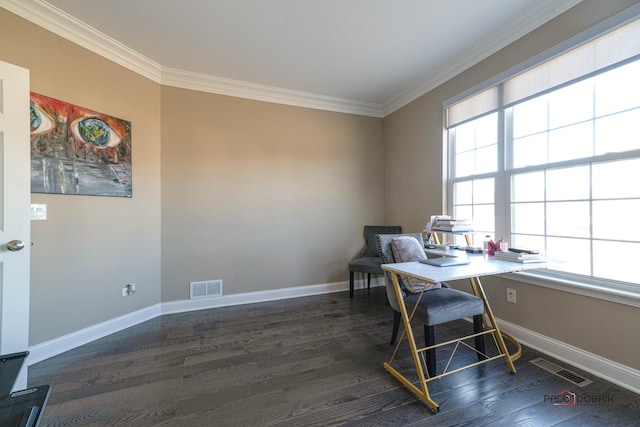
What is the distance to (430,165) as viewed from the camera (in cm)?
312

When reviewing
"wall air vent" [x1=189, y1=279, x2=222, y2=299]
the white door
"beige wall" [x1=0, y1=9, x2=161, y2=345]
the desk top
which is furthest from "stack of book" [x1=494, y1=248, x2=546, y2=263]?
"beige wall" [x1=0, y1=9, x2=161, y2=345]

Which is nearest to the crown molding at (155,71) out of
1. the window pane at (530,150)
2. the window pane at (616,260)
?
the window pane at (530,150)

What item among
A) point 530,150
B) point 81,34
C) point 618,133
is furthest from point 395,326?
point 81,34

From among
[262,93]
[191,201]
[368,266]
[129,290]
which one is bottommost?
[129,290]

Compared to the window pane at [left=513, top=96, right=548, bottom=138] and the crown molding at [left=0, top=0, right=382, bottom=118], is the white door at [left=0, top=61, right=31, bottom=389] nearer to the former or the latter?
the crown molding at [left=0, top=0, right=382, bottom=118]

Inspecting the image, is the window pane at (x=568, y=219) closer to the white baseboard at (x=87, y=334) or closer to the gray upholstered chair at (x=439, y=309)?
the gray upholstered chair at (x=439, y=309)

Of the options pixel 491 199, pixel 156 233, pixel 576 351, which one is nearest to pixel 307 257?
pixel 156 233

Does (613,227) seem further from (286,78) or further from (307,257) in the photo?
(286,78)

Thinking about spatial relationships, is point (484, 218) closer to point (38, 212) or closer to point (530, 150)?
point (530, 150)

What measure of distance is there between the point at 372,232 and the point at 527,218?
193 centimetres

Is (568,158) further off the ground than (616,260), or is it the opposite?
(568,158)

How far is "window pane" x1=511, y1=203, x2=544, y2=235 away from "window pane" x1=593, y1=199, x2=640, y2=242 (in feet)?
1.11

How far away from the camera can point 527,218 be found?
7.28 ft

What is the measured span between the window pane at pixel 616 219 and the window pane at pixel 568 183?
131 millimetres
